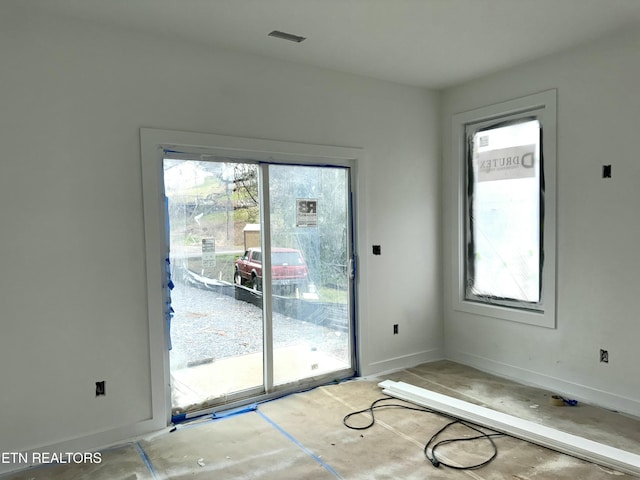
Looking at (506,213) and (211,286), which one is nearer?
(211,286)

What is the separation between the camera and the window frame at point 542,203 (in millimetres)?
3795

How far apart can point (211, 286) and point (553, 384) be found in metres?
3.06

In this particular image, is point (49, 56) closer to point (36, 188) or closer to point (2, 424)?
point (36, 188)

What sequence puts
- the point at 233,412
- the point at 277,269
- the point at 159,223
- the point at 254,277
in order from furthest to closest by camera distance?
the point at 277,269, the point at 254,277, the point at 233,412, the point at 159,223

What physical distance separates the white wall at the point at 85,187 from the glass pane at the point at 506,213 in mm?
1954

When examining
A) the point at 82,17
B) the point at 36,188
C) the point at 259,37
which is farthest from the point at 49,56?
the point at 259,37

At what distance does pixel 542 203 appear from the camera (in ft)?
12.8

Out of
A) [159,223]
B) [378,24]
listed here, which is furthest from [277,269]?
[378,24]

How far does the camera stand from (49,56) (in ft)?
9.14

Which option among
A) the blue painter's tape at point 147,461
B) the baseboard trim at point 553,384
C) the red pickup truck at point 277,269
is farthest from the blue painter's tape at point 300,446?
the baseboard trim at point 553,384

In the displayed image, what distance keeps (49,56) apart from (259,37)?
54.4 inches

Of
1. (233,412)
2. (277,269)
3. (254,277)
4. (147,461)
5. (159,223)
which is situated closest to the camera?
(147,461)

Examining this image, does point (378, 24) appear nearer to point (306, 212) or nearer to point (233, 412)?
point (306, 212)

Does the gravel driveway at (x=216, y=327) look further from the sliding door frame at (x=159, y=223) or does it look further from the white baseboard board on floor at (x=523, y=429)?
the white baseboard board on floor at (x=523, y=429)
